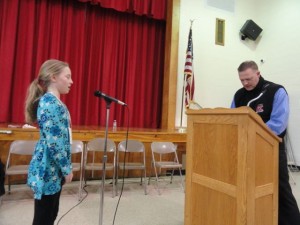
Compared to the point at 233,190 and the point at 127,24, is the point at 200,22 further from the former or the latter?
the point at 233,190

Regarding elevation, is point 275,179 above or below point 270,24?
below

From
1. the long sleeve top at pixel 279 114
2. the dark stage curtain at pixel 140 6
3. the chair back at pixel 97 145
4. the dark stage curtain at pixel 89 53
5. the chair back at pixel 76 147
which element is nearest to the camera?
the long sleeve top at pixel 279 114

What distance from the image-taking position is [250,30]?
687 cm

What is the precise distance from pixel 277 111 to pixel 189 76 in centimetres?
373

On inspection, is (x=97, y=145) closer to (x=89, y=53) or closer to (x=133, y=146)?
(x=133, y=146)

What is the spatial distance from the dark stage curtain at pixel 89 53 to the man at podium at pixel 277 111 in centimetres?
370

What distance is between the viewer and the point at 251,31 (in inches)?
271

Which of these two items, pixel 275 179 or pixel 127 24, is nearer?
pixel 275 179

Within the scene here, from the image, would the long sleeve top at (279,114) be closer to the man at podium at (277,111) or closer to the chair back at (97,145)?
the man at podium at (277,111)

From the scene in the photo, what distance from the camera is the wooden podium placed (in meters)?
1.59

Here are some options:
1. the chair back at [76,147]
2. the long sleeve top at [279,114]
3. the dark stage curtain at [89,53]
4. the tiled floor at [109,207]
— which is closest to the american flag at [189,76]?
the dark stage curtain at [89,53]

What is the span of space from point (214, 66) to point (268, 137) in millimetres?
4878

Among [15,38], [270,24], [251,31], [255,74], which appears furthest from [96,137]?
[270,24]

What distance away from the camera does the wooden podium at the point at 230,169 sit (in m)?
1.59
